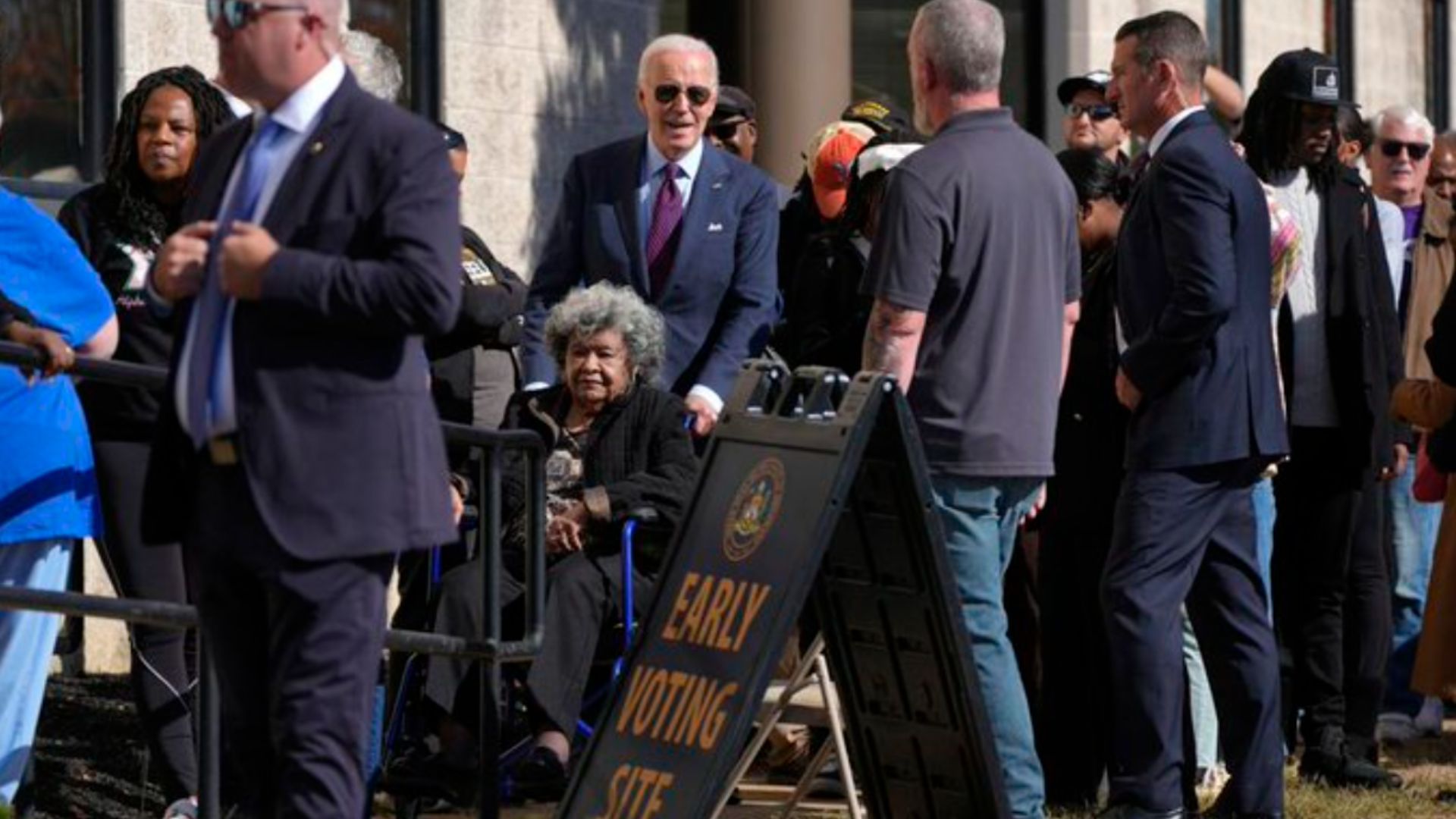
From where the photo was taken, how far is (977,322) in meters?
8.04

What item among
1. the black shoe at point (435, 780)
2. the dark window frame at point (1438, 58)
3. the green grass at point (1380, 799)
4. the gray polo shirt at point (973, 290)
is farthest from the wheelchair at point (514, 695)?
the dark window frame at point (1438, 58)

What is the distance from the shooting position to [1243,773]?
8.77 m

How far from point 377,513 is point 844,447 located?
167cm

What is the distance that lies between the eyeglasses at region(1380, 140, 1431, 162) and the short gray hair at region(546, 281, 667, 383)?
4.51 metres

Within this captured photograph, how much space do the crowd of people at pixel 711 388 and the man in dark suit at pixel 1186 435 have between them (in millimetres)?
13

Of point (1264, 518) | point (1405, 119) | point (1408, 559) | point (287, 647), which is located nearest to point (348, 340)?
point (287, 647)

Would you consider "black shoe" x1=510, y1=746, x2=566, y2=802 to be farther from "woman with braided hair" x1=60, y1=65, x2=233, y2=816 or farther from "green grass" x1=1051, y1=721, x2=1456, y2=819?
"green grass" x1=1051, y1=721, x2=1456, y2=819

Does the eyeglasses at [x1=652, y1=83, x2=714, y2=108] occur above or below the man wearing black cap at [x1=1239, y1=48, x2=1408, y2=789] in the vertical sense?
above

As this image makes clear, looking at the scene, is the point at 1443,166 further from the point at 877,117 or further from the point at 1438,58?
the point at 1438,58

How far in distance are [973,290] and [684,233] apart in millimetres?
1926

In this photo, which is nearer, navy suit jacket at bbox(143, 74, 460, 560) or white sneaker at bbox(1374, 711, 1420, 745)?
navy suit jacket at bbox(143, 74, 460, 560)

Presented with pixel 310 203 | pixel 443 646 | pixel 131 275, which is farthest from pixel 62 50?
pixel 310 203

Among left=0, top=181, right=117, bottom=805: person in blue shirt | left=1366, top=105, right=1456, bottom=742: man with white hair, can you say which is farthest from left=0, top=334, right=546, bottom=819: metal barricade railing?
left=1366, top=105, right=1456, bottom=742: man with white hair

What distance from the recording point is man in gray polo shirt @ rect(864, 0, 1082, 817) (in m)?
7.95
